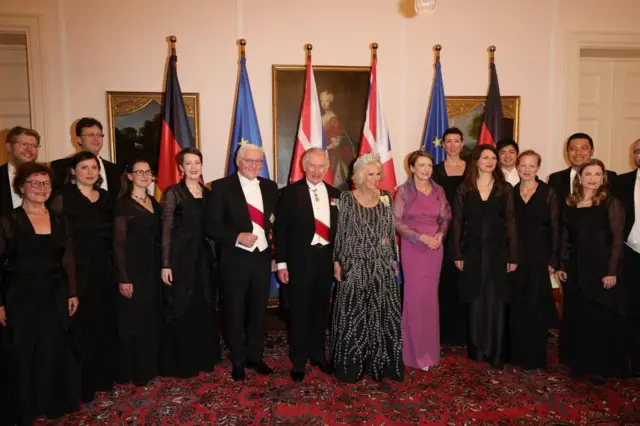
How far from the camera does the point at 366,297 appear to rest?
347 cm

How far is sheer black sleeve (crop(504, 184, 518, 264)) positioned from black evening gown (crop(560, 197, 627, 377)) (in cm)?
40

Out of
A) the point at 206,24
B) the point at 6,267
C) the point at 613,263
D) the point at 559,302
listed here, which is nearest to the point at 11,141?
the point at 6,267

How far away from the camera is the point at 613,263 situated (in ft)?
11.4

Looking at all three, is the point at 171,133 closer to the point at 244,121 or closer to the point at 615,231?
the point at 244,121

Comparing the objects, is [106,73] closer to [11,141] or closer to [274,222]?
[11,141]

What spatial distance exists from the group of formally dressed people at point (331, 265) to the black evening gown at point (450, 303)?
0.36m

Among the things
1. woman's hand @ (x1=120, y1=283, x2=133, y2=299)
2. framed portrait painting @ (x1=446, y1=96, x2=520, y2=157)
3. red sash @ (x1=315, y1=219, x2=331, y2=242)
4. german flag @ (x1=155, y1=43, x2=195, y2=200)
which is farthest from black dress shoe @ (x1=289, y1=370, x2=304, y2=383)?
framed portrait painting @ (x1=446, y1=96, x2=520, y2=157)

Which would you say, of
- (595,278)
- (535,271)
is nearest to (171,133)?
(535,271)

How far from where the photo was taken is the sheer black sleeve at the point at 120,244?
335 centimetres

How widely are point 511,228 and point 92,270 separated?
10.5 ft

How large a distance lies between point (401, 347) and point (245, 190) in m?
1.72

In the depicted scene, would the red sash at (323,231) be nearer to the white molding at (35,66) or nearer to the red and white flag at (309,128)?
the red and white flag at (309,128)

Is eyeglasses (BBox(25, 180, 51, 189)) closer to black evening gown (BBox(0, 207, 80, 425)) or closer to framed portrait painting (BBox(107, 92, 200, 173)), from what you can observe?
black evening gown (BBox(0, 207, 80, 425))

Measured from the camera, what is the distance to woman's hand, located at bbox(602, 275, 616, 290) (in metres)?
3.47
